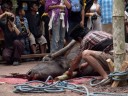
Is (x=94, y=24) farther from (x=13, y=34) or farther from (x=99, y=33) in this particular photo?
(x=99, y=33)

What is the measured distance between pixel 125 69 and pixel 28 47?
17.7 feet

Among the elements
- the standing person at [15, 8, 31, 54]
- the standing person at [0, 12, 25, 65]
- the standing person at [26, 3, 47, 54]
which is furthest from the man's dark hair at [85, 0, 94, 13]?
the standing person at [0, 12, 25, 65]

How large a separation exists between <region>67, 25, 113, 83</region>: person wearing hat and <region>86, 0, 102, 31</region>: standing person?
11.2ft

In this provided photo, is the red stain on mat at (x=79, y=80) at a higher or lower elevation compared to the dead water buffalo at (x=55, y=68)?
lower

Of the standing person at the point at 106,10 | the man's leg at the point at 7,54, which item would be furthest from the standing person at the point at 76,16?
the standing person at the point at 106,10

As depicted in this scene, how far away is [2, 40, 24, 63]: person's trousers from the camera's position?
33.7ft

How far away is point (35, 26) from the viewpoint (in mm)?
11188

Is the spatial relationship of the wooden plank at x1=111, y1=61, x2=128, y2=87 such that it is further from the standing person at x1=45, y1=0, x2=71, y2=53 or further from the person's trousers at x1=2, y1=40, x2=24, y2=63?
the person's trousers at x1=2, y1=40, x2=24, y2=63

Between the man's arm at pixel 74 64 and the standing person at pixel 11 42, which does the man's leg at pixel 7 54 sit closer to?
the standing person at pixel 11 42

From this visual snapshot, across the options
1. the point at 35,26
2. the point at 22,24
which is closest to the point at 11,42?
the point at 22,24

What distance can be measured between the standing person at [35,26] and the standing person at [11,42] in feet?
2.77

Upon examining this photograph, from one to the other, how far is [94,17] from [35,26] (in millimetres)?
1700

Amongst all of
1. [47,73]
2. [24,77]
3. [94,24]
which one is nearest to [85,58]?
[47,73]

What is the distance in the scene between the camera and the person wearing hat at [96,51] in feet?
22.6
